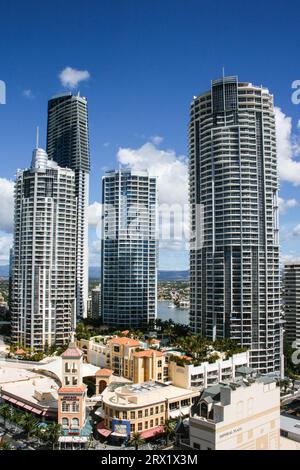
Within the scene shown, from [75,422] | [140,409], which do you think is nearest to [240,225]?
[140,409]

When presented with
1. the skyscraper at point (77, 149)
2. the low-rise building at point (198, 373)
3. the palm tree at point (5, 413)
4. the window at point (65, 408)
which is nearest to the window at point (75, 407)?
the window at point (65, 408)

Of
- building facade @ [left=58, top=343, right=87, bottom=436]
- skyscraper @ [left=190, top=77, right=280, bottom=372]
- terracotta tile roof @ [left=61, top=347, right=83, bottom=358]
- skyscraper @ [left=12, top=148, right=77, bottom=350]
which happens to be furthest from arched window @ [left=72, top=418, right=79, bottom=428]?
skyscraper @ [left=12, top=148, right=77, bottom=350]

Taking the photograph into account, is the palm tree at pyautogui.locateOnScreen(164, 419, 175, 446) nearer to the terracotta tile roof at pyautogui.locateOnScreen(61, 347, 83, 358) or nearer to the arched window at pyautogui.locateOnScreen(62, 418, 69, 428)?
the arched window at pyautogui.locateOnScreen(62, 418, 69, 428)

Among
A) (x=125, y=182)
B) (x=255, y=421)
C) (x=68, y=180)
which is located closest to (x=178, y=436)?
(x=255, y=421)

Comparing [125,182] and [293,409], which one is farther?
[125,182]

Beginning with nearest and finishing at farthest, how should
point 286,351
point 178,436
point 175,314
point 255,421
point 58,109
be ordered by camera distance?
point 255,421 → point 178,436 → point 286,351 → point 58,109 → point 175,314
